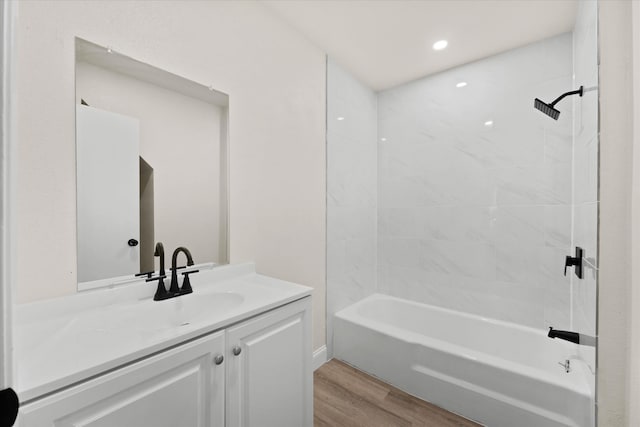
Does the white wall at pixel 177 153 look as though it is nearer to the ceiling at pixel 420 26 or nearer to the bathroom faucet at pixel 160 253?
the bathroom faucet at pixel 160 253

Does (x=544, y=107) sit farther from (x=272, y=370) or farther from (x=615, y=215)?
(x=272, y=370)

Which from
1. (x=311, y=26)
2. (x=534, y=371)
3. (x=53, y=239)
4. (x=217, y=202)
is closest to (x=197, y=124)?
(x=217, y=202)

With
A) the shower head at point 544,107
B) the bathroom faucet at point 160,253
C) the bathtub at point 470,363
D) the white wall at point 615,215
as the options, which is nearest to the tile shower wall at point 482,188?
the bathtub at point 470,363

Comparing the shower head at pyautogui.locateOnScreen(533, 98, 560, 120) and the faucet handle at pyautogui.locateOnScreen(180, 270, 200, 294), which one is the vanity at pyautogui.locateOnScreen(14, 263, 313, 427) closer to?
the faucet handle at pyautogui.locateOnScreen(180, 270, 200, 294)

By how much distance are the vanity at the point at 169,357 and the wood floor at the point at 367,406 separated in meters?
0.49

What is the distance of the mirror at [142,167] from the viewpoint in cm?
112

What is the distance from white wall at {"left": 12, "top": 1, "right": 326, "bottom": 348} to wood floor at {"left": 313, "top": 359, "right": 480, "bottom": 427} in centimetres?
39

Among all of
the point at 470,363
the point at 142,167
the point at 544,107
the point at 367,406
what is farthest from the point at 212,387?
the point at 544,107

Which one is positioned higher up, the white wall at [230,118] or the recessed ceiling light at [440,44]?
the recessed ceiling light at [440,44]

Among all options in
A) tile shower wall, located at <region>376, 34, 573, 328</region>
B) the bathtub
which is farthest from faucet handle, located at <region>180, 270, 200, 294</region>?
tile shower wall, located at <region>376, 34, 573, 328</region>

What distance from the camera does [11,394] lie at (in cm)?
35

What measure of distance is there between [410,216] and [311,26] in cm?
183

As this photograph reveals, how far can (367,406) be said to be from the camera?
5.90 feet

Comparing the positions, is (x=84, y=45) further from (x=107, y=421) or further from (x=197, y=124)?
(x=107, y=421)
